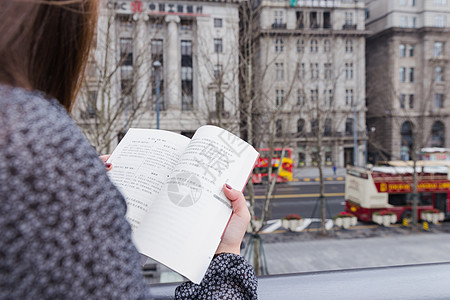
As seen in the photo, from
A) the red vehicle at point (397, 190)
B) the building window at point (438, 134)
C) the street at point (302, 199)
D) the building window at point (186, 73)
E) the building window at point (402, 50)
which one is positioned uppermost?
the building window at point (402, 50)

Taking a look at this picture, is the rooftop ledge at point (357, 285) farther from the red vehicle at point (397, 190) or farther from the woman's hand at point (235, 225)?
the red vehicle at point (397, 190)

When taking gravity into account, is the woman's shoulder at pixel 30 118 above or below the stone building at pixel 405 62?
below

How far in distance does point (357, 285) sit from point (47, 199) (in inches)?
35.9

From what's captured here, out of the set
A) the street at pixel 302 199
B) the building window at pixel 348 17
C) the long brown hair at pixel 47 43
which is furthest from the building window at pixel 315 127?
the building window at pixel 348 17

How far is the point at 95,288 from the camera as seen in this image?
0.56 metres

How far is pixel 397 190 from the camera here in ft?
44.5

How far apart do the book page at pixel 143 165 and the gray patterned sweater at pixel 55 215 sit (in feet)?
1.82

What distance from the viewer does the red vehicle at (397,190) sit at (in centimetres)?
1341

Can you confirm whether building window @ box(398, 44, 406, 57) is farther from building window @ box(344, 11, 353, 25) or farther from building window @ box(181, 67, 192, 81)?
building window @ box(181, 67, 192, 81)

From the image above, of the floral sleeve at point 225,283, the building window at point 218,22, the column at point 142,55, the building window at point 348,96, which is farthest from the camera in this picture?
the building window at point 348,96

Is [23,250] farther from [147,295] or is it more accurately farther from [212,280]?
[212,280]

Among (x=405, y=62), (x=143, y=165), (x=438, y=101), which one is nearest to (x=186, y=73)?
(x=405, y=62)

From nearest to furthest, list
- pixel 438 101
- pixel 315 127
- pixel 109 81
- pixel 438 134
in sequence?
1. pixel 109 81
2. pixel 315 127
3. pixel 438 101
4. pixel 438 134

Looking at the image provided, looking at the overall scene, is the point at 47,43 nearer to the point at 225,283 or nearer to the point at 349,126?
the point at 225,283
